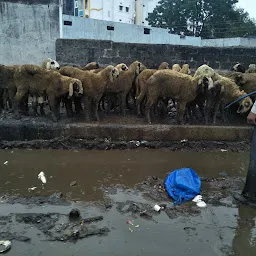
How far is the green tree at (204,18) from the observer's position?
38594 mm

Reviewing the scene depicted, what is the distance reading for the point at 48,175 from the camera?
5.72 metres

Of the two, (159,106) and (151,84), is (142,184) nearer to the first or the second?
(151,84)

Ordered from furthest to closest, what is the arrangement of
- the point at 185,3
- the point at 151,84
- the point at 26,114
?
the point at 185,3 < the point at 26,114 < the point at 151,84

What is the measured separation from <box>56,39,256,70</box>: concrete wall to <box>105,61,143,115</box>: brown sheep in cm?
381

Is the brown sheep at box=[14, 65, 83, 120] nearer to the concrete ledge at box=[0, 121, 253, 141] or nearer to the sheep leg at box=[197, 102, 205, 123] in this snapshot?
the concrete ledge at box=[0, 121, 253, 141]

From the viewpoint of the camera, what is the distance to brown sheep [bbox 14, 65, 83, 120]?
7.44m

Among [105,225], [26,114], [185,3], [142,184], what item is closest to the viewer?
[105,225]

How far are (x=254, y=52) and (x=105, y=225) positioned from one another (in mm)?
10985

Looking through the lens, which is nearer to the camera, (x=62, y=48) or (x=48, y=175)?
(x=48, y=175)

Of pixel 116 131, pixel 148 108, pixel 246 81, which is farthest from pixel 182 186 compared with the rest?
pixel 246 81

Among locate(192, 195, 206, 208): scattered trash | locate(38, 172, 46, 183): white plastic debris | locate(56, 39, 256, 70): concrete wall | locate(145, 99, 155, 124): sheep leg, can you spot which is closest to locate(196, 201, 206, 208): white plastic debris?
locate(192, 195, 206, 208): scattered trash

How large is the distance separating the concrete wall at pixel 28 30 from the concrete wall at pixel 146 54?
608 mm

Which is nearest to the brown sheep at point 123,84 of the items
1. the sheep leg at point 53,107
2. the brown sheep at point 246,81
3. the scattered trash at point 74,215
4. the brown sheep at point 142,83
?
the brown sheep at point 142,83

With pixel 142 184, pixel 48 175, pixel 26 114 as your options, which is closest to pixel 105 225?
pixel 142 184
